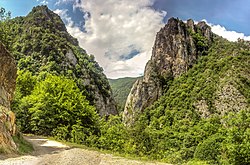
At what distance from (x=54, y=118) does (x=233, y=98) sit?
3360 inches

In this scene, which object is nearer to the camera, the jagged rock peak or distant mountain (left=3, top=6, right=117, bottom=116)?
distant mountain (left=3, top=6, right=117, bottom=116)

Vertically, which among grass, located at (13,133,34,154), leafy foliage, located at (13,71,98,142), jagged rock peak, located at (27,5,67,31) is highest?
jagged rock peak, located at (27,5,67,31)

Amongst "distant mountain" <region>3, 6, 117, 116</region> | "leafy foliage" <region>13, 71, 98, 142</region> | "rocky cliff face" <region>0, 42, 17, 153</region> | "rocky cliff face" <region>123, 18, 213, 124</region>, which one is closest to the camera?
"rocky cliff face" <region>0, 42, 17, 153</region>

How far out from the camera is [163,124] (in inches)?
5022

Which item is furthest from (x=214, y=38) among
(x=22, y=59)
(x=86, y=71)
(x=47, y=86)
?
(x=47, y=86)

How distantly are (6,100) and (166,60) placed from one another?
14249 cm

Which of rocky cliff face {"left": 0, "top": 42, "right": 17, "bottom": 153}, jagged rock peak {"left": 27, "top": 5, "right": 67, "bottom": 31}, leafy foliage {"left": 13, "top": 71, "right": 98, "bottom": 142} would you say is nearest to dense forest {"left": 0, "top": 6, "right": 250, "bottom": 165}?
leafy foliage {"left": 13, "top": 71, "right": 98, "bottom": 142}

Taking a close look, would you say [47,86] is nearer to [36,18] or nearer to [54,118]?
[54,118]

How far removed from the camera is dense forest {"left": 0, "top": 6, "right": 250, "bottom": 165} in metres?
33.8

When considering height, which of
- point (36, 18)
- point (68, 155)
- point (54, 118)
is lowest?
point (68, 155)

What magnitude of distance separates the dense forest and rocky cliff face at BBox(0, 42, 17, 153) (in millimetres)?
7119

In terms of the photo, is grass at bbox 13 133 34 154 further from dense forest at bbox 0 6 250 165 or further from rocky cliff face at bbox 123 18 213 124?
rocky cliff face at bbox 123 18 213 124

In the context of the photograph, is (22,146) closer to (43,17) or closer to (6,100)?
(6,100)

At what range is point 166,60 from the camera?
165 metres
